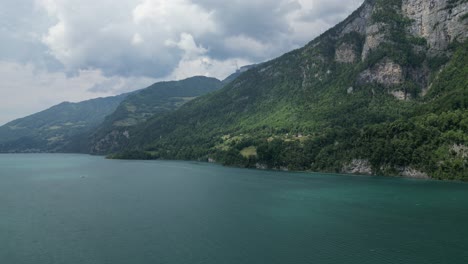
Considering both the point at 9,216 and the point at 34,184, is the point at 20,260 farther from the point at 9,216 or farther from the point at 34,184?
the point at 34,184

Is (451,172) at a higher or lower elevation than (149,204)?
higher

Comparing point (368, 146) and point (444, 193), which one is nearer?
point (444, 193)

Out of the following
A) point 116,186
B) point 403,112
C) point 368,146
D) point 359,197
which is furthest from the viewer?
point 403,112

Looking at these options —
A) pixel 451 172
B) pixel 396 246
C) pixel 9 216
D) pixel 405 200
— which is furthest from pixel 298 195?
pixel 9 216

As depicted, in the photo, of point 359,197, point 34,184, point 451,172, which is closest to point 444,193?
point 359,197

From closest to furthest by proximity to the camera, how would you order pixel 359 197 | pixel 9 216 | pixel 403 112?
pixel 9 216, pixel 359 197, pixel 403 112

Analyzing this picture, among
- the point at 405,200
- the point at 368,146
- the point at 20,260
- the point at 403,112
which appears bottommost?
the point at 20,260
